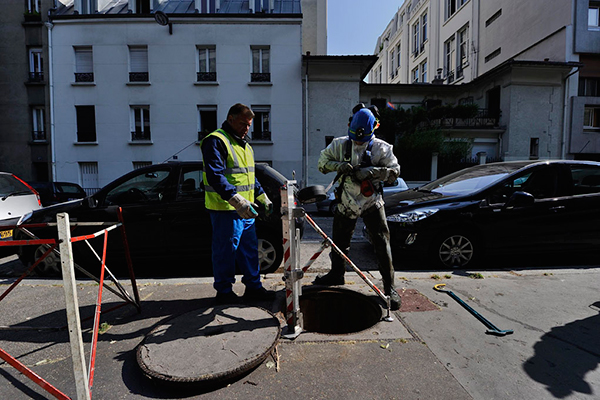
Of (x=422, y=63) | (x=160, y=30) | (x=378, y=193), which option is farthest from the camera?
(x=422, y=63)

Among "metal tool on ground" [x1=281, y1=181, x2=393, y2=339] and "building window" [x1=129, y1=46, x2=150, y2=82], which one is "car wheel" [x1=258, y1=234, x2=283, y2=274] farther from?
"building window" [x1=129, y1=46, x2=150, y2=82]

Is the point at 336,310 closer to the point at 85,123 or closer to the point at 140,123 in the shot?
the point at 140,123

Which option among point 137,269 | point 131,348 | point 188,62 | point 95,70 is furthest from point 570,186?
point 95,70

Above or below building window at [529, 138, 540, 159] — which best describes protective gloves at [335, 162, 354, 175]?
below

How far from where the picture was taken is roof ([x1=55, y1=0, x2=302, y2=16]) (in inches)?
738

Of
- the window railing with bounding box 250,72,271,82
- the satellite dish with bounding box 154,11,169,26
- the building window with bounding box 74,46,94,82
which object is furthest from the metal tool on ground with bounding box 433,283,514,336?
the building window with bounding box 74,46,94,82

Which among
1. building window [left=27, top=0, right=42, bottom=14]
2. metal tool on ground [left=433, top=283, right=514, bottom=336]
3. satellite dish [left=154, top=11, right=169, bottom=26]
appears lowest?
metal tool on ground [left=433, top=283, right=514, bottom=336]

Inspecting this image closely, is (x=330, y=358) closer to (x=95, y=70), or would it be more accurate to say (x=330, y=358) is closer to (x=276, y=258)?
(x=276, y=258)

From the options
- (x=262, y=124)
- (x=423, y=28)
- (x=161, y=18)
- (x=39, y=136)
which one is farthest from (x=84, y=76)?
(x=423, y=28)

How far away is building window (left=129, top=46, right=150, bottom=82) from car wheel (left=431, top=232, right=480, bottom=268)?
18.3 metres

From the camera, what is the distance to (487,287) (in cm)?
392

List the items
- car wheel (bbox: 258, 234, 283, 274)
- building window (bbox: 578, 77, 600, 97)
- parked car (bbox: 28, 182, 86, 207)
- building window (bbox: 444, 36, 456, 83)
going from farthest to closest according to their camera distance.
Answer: building window (bbox: 444, 36, 456, 83) → building window (bbox: 578, 77, 600, 97) → parked car (bbox: 28, 182, 86, 207) → car wheel (bbox: 258, 234, 283, 274)

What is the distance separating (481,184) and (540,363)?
3212 millimetres

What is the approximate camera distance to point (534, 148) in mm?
19891
